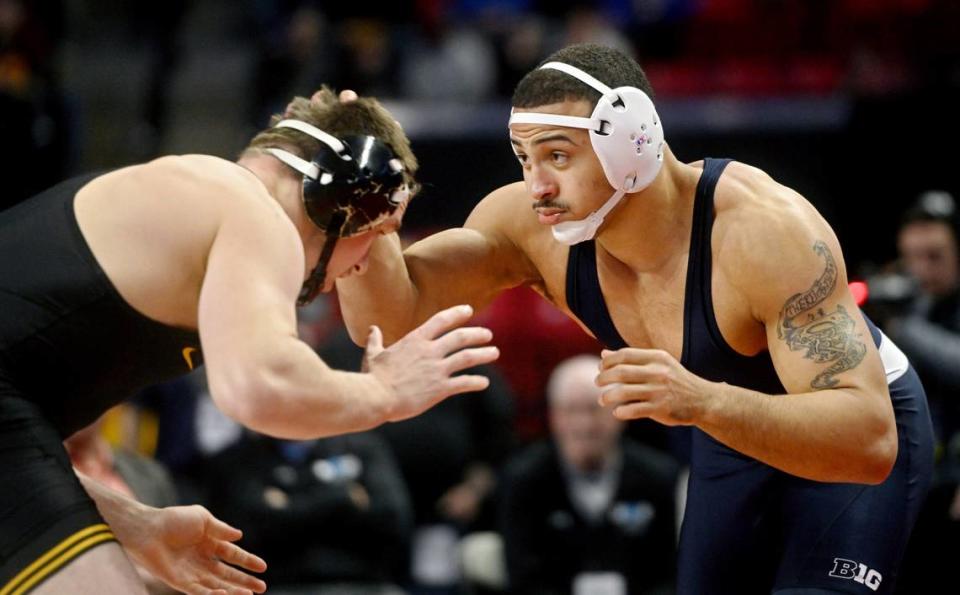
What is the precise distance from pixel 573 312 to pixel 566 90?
2.93ft

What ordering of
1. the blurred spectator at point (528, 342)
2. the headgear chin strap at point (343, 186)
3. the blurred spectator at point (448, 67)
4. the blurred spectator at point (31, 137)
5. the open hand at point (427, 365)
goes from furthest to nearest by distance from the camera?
the blurred spectator at point (448, 67), the blurred spectator at point (528, 342), the blurred spectator at point (31, 137), the headgear chin strap at point (343, 186), the open hand at point (427, 365)

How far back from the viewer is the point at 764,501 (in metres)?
4.72

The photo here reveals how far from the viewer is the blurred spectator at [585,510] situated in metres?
7.33

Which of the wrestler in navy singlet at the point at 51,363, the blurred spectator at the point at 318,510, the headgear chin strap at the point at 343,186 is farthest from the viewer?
the blurred spectator at the point at 318,510

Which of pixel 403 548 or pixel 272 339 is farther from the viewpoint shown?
pixel 403 548

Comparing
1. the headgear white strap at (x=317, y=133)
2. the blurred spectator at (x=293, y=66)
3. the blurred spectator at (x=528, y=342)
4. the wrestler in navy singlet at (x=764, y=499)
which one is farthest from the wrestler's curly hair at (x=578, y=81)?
the blurred spectator at (x=293, y=66)

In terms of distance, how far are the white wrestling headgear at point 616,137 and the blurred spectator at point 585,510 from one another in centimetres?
286

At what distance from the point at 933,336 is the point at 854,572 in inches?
115

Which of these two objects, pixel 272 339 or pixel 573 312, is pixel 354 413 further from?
pixel 573 312

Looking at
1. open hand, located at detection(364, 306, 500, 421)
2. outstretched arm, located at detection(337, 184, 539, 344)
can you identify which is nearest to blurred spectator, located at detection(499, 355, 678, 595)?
outstretched arm, located at detection(337, 184, 539, 344)

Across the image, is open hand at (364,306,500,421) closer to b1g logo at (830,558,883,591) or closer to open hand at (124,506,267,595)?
open hand at (124,506,267,595)

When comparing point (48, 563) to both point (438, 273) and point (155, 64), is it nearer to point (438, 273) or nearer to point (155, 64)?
point (438, 273)

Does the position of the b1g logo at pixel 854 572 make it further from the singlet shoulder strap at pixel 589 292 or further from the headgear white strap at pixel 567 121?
the headgear white strap at pixel 567 121


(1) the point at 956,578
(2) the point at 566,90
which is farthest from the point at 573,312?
(1) the point at 956,578
